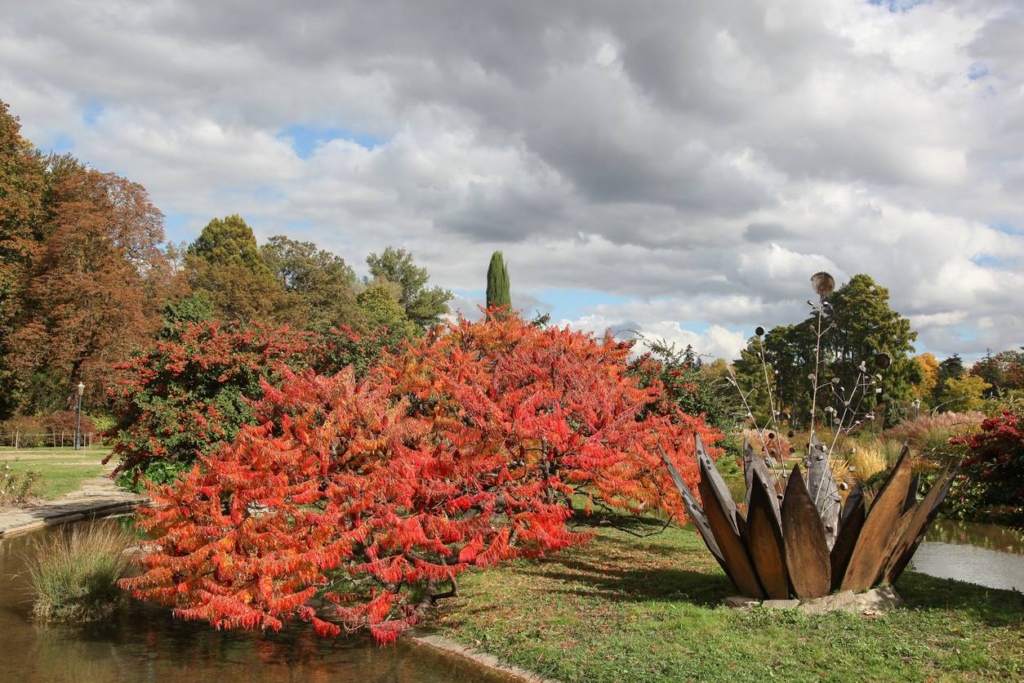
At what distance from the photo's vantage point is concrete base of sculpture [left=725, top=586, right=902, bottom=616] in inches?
293

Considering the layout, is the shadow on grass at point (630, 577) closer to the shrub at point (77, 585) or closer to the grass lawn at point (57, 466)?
the shrub at point (77, 585)

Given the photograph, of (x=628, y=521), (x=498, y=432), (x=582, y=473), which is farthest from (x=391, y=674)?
(x=628, y=521)

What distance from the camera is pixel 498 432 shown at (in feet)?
28.6

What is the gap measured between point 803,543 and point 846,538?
0.47 m

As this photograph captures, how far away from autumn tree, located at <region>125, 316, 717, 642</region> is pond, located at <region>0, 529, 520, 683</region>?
0.26 meters

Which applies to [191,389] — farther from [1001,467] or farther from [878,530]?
[1001,467]

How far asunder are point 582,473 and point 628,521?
611cm

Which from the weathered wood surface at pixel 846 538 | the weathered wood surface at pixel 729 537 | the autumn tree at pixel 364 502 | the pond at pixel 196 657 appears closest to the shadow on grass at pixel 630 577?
the weathered wood surface at pixel 729 537

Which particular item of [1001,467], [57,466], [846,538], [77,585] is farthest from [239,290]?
[846,538]

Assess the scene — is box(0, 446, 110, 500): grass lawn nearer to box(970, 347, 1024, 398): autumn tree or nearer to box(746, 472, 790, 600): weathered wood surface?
box(746, 472, 790, 600): weathered wood surface

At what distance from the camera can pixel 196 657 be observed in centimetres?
759

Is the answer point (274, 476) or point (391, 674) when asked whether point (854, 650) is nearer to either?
point (391, 674)

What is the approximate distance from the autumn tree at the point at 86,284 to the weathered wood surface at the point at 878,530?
30.8 meters

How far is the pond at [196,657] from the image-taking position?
7035 mm
